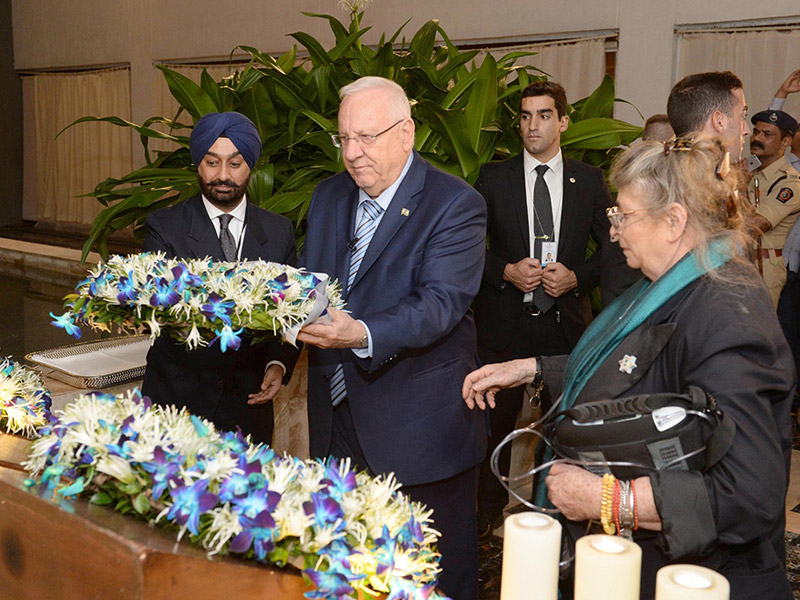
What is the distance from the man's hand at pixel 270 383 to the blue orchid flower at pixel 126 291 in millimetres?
947

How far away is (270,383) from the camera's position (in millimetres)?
2648

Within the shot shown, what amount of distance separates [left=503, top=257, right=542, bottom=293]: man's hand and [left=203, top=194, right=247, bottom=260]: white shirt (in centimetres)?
129

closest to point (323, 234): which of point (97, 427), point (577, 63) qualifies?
point (97, 427)

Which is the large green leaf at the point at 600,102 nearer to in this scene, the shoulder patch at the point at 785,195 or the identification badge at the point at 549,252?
the shoulder patch at the point at 785,195

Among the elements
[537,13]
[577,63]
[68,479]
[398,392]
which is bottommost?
[398,392]

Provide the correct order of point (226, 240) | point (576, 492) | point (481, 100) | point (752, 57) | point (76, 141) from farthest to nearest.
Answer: point (76, 141) < point (752, 57) < point (481, 100) < point (226, 240) < point (576, 492)

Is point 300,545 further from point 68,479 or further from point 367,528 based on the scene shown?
point 68,479

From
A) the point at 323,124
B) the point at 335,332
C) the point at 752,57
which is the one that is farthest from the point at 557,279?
the point at 752,57

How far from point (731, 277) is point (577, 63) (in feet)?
22.6

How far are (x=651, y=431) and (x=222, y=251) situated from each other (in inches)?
64.0

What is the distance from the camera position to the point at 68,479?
1.11 metres

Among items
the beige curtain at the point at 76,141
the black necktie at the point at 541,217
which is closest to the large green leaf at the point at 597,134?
the black necktie at the point at 541,217

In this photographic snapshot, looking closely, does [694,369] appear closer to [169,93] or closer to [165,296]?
[165,296]

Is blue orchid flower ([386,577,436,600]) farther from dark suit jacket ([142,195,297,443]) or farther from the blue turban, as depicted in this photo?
the blue turban
